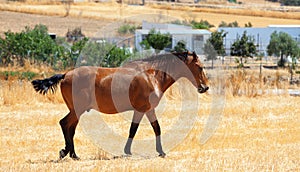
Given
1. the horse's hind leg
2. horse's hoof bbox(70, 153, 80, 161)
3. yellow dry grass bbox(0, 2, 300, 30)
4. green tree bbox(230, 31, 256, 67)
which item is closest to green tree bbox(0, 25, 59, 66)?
green tree bbox(230, 31, 256, 67)

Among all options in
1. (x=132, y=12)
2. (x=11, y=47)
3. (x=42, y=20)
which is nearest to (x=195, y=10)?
(x=132, y=12)

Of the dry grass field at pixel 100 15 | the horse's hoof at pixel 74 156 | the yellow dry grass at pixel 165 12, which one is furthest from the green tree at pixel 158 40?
the horse's hoof at pixel 74 156

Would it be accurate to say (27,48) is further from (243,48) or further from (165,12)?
(165,12)

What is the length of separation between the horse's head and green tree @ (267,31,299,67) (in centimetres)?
4277

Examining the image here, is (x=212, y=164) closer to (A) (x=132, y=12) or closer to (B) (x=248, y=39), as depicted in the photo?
(B) (x=248, y=39)

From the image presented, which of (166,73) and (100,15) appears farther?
(100,15)

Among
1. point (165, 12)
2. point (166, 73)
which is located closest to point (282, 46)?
point (165, 12)

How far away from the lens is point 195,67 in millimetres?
12219

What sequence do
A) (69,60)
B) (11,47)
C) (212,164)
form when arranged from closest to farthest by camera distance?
(212,164) → (69,60) → (11,47)

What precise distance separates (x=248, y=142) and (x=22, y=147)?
15.9 ft

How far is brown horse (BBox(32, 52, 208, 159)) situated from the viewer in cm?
1158

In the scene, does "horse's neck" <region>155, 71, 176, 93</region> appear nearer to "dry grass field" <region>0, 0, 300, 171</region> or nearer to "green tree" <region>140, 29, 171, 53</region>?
"dry grass field" <region>0, 0, 300, 171</region>

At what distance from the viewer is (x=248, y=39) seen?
5884 centimetres

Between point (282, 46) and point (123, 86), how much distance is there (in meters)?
46.3
